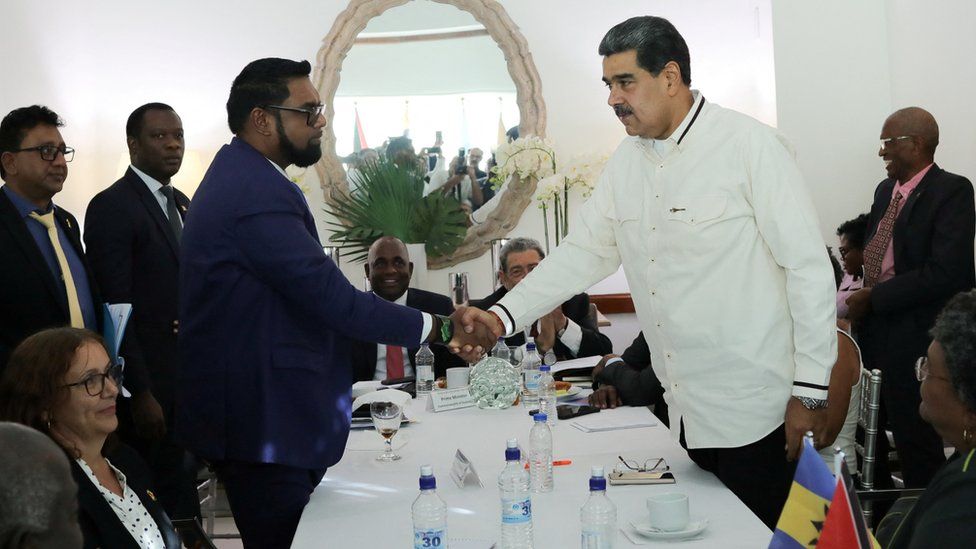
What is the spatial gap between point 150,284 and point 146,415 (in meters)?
0.56

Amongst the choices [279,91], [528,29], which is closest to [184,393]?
[279,91]

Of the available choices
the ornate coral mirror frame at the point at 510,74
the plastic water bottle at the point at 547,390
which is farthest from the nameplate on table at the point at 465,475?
the ornate coral mirror frame at the point at 510,74

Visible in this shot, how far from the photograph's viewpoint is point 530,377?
12.6 feet

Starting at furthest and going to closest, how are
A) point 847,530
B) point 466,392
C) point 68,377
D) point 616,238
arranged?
1. point 466,392
2. point 616,238
3. point 68,377
4. point 847,530

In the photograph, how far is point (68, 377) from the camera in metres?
2.36

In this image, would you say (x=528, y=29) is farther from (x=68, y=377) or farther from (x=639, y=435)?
(x=68, y=377)

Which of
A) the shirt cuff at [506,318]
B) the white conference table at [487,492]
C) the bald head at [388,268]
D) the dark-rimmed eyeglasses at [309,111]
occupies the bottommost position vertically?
the white conference table at [487,492]

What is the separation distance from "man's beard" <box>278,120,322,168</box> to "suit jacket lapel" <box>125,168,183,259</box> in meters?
1.41

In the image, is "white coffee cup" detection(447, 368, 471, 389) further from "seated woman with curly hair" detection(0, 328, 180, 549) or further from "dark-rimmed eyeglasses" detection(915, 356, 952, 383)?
"dark-rimmed eyeglasses" detection(915, 356, 952, 383)

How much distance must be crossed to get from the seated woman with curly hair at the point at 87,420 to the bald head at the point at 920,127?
392cm

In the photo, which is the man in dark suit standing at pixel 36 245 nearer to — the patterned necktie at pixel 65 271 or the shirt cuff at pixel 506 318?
the patterned necktie at pixel 65 271

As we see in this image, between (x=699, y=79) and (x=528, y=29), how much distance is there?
3.67ft

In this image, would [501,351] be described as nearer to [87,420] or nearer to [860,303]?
[860,303]

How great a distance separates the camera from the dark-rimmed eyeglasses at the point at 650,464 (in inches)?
99.1
